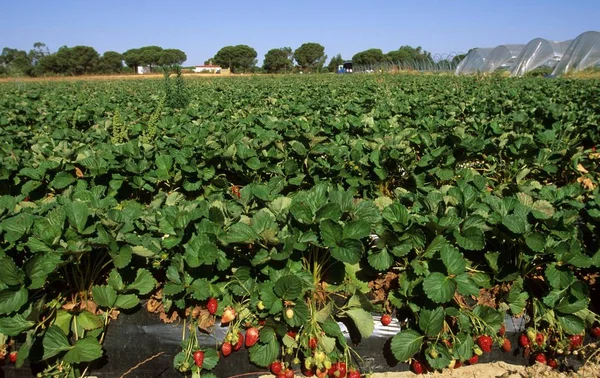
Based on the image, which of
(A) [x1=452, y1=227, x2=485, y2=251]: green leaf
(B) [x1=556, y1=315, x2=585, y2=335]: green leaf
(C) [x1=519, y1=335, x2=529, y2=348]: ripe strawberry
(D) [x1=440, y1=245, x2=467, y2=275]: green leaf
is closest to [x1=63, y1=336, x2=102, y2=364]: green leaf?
Result: (D) [x1=440, y1=245, x2=467, y2=275]: green leaf

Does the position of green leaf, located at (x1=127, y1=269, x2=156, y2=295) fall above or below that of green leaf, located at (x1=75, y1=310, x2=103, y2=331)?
above

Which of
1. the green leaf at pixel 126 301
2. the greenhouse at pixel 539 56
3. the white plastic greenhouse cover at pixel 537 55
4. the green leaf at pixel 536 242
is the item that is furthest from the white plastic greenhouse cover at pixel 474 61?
the green leaf at pixel 126 301

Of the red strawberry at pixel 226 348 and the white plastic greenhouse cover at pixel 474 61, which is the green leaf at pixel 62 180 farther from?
the white plastic greenhouse cover at pixel 474 61

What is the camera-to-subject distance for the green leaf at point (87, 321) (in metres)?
2.26

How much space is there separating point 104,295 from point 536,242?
2101 millimetres

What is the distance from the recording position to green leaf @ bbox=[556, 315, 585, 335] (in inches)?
88.2


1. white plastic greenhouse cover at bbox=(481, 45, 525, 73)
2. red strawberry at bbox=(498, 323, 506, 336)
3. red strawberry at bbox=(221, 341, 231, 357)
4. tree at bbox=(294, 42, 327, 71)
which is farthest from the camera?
tree at bbox=(294, 42, 327, 71)

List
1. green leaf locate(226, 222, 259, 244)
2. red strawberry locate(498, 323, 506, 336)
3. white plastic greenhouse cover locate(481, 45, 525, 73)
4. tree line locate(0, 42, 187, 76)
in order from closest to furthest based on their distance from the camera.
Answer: green leaf locate(226, 222, 259, 244) < red strawberry locate(498, 323, 506, 336) < white plastic greenhouse cover locate(481, 45, 525, 73) < tree line locate(0, 42, 187, 76)

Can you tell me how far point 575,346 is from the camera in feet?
7.84

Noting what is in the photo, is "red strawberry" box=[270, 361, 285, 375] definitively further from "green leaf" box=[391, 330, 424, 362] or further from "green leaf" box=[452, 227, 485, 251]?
"green leaf" box=[452, 227, 485, 251]

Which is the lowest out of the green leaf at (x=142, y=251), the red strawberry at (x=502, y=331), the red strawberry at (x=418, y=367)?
the red strawberry at (x=418, y=367)

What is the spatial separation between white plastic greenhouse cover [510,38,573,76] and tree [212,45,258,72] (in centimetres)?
8697

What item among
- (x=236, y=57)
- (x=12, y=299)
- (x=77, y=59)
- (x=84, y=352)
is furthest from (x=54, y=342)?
(x=236, y=57)

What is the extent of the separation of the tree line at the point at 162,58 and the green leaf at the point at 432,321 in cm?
8581
